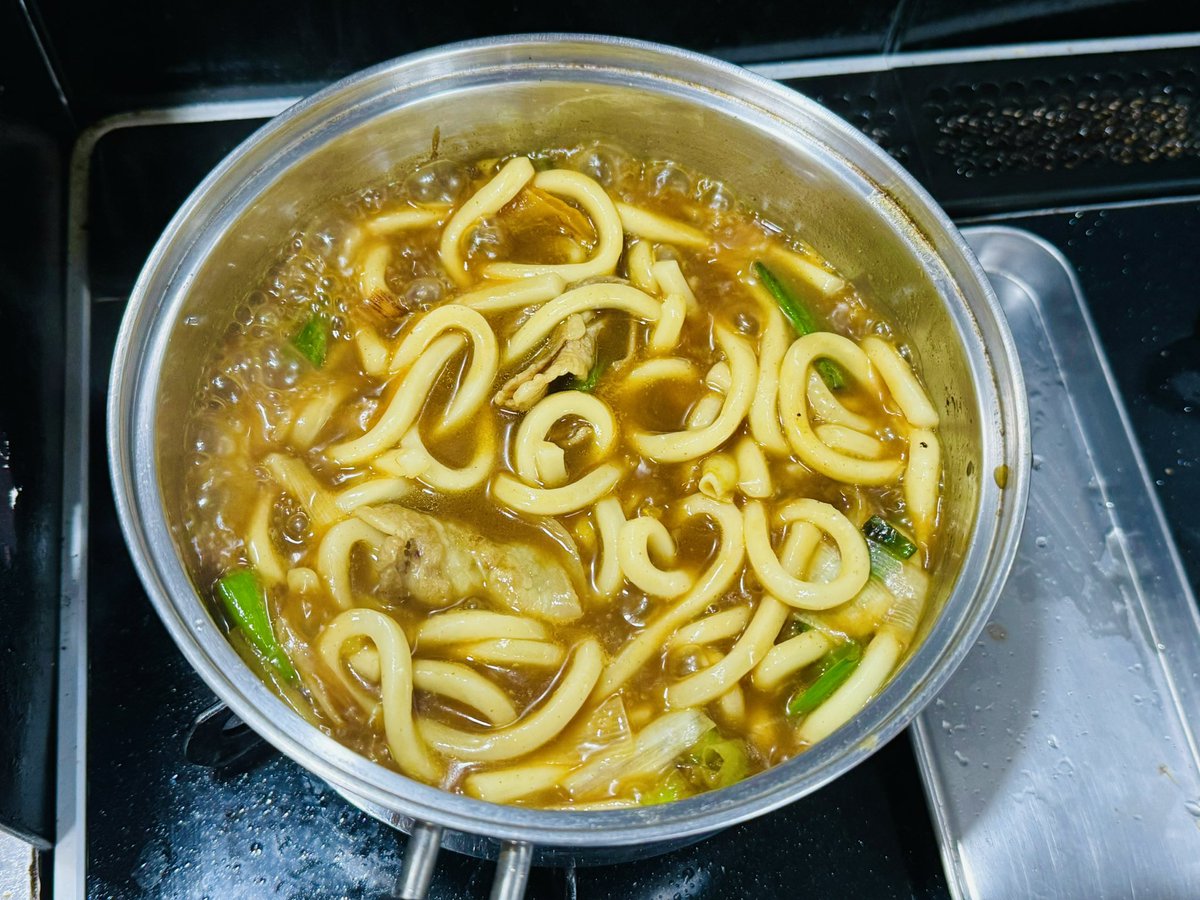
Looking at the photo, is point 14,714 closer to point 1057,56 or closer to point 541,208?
point 541,208

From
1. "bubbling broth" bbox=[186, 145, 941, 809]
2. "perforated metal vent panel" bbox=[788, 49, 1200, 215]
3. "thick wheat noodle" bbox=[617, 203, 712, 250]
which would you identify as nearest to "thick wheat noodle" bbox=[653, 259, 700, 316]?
"bubbling broth" bbox=[186, 145, 941, 809]

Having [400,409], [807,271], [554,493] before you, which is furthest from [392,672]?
[807,271]

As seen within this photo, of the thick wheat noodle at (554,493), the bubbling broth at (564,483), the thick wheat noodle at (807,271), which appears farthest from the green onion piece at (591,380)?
the thick wheat noodle at (807,271)

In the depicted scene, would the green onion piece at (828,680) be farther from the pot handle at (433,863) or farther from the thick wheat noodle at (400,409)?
the thick wheat noodle at (400,409)

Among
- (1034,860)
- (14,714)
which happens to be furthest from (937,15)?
(14,714)

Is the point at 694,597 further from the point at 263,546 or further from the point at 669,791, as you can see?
the point at 263,546
